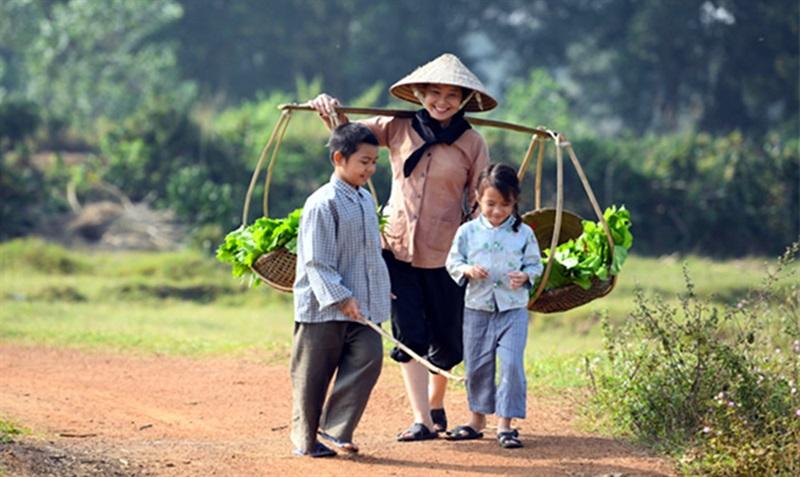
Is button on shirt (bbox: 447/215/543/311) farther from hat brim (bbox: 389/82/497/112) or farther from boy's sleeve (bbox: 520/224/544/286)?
hat brim (bbox: 389/82/497/112)

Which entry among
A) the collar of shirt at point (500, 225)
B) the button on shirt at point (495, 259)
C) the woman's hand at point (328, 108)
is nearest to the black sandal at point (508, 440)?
the button on shirt at point (495, 259)

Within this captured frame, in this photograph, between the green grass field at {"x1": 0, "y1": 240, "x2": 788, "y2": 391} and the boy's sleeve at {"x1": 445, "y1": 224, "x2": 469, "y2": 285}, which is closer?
the boy's sleeve at {"x1": 445, "y1": 224, "x2": 469, "y2": 285}

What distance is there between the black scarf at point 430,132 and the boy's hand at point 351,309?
2.94ft

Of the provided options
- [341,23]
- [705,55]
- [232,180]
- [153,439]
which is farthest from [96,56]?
[153,439]

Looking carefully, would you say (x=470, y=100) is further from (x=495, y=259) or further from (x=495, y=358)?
(x=495, y=358)

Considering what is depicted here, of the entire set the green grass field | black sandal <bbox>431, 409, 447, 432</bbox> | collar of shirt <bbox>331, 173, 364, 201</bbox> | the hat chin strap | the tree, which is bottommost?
black sandal <bbox>431, 409, 447, 432</bbox>

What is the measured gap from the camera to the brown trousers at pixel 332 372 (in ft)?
20.1

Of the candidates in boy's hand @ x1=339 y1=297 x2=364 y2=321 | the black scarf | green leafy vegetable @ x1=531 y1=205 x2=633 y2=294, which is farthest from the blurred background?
boy's hand @ x1=339 y1=297 x2=364 y2=321

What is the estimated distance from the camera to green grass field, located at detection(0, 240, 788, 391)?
10438 millimetres

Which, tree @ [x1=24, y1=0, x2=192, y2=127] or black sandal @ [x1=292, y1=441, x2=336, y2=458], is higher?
tree @ [x1=24, y1=0, x2=192, y2=127]

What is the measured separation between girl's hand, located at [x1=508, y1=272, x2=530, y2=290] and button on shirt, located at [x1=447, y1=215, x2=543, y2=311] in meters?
0.04

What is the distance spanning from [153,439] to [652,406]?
8.31ft

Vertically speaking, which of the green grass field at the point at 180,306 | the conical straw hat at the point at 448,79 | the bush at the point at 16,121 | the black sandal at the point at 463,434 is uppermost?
the bush at the point at 16,121

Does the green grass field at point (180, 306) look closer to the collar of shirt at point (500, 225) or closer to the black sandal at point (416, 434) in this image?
the black sandal at point (416, 434)
